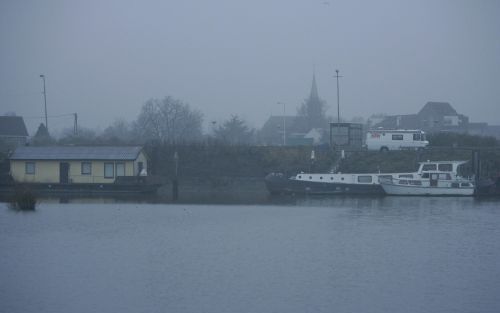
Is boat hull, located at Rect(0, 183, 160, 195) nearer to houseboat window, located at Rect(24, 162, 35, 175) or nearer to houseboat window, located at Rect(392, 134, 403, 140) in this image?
houseboat window, located at Rect(24, 162, 35, 175)

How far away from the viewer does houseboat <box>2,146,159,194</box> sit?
52.4 metres

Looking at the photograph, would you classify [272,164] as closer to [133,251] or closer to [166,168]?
[166,168]

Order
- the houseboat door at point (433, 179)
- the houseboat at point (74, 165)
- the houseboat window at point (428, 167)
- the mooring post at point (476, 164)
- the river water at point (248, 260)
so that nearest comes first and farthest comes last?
the river water at point (248, 260)
the houseboat door at point (433, 179)
the houseboat window at point (428, 167)
the mooring post at point (476, 164)
the houseboat at point (74, 165)

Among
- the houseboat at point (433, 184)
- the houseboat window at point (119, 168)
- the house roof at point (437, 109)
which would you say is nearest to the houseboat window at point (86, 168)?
the houseboat window at point (119, 168)

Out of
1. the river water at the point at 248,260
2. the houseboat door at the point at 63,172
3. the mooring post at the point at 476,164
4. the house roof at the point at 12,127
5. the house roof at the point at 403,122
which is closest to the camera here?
the river water at the point at 248,260

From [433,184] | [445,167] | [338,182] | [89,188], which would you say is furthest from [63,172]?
[445,167]

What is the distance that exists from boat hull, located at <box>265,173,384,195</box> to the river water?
9.51 meters

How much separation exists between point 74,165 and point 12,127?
123 ft

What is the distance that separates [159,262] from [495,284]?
1160 centimetres

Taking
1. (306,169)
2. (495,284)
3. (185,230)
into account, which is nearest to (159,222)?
(185,230)

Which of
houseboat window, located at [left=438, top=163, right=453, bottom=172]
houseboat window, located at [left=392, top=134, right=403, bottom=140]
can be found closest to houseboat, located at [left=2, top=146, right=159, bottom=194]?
houseboat window, located at [left=392, top=134, right=403, bottom=140]

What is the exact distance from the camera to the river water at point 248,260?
1973 centimetres

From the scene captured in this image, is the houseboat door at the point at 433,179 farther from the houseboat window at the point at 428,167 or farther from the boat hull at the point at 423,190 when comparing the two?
the houseboat window at the point at 428,167

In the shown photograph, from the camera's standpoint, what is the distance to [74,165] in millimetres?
Answer: 52906
